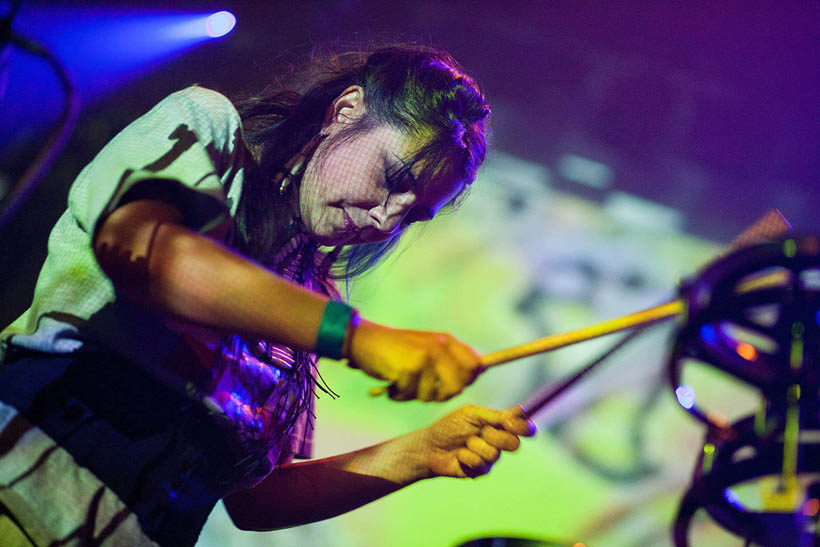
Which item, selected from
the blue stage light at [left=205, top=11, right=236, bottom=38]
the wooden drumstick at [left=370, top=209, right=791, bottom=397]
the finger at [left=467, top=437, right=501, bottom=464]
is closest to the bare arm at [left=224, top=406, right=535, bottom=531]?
the finger at [left=467, top=437, right=501, bottom=464]

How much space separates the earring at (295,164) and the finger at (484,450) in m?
0.53

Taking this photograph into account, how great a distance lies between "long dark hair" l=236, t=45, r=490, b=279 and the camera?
1.02 meters

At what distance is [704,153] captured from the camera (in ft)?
5.69

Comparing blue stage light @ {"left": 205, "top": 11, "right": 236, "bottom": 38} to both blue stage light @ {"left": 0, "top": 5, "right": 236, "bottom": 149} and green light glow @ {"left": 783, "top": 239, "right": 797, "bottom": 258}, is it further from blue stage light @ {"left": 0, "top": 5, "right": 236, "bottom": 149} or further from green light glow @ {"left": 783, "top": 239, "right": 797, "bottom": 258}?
green light glow @ {"left": 783, "top": 239, "right": 797, "bottom": 258}

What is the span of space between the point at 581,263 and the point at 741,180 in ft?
1.62

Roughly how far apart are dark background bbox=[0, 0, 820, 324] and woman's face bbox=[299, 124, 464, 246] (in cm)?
73

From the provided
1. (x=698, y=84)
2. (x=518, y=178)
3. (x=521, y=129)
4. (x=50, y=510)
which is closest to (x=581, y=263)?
Result: (x=518, y=178)

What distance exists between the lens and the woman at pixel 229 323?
70 cm

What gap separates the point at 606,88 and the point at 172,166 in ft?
4.50

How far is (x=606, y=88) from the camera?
176cm

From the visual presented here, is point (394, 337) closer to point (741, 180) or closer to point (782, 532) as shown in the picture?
point (782, 532)

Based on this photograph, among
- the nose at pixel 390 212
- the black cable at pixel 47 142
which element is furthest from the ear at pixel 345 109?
the black cable at pixel 47 142

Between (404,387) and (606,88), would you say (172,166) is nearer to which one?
(404,387)

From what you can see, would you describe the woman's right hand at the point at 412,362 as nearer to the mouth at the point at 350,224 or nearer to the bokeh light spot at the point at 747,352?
the bokeh light spot at the point at 747,352
